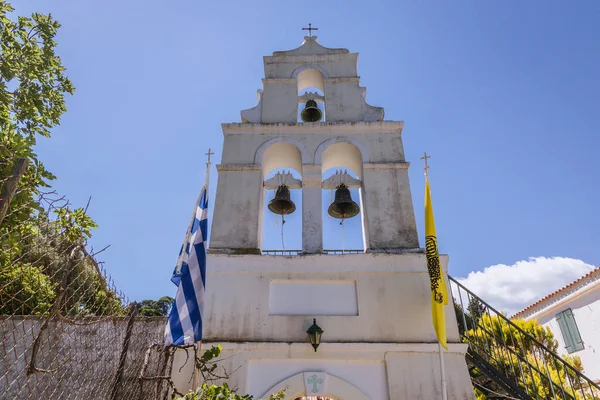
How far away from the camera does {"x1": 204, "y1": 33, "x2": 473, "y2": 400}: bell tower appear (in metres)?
5.13

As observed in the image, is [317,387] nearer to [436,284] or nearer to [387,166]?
[436,284]

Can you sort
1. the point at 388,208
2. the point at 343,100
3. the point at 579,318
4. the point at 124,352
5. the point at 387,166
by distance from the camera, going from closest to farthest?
the point at 124,352 → the point at 388,208 → the point at 387,166 → the point at 343,100 → the point at 579,318

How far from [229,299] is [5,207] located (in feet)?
12.5

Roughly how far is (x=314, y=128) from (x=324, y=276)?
2560mm

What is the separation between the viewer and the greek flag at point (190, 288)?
5152 mm

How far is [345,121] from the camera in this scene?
7.04 meters

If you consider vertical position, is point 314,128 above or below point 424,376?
above

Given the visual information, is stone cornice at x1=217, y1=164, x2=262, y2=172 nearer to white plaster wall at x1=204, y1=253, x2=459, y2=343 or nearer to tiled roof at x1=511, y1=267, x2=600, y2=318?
white plaster wall at x1=204, y1=253, x2=459, y2=343

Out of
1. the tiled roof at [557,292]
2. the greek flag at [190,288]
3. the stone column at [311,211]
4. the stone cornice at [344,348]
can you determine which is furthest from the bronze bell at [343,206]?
the tiled roof at [557,292]

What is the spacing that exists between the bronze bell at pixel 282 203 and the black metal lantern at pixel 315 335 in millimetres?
2101

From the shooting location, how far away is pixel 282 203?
668 centimetres

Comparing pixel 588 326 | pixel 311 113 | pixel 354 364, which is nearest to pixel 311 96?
Result: pixel 311 113

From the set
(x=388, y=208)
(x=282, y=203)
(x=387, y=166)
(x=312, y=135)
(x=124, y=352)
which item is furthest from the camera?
(x=312, y=135)

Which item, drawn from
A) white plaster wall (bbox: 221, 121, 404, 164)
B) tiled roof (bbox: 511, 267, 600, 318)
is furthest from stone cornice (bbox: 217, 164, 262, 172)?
tiled roof (bbox: 511, 267, 600, 318)
